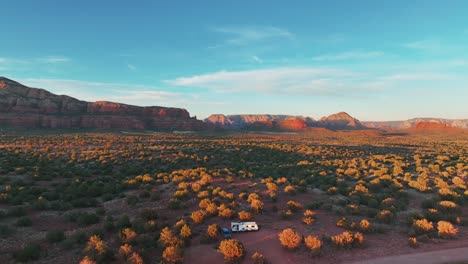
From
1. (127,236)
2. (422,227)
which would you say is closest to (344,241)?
(422,227)

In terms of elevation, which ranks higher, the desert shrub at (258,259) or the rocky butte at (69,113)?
the rocky butte at (69,113)

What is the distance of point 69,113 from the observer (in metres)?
108

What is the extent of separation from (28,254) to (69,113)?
115083mm

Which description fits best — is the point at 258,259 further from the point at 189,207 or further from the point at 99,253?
the point at 189,207

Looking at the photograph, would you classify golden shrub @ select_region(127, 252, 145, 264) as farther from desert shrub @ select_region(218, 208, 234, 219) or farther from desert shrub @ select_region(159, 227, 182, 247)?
desert shrub @ select_region(218, 208, 234, 219)

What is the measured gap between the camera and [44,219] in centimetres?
1414

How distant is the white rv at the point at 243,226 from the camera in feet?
41.4

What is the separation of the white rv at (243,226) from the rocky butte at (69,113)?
105 meters

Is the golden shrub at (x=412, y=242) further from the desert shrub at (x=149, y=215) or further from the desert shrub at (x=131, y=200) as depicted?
the desert shrub at (x=131, y=200)

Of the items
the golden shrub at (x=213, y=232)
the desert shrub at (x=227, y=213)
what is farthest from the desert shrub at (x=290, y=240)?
the desert shrub at (x=227, y=213)

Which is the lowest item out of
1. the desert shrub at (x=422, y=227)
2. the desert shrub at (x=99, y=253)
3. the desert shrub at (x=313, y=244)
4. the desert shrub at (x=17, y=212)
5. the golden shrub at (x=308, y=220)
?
the desert shrub at (x=17, y=212)

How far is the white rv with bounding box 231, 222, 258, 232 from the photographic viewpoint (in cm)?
1261

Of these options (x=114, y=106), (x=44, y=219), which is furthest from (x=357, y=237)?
(x=114, y=106)

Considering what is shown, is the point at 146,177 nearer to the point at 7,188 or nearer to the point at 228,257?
the point at 7,188
